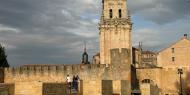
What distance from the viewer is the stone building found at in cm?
2396

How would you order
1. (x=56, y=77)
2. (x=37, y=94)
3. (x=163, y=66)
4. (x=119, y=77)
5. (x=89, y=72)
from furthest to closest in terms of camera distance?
(x=163, y=66)
(x=56, y=77)
(x=89, y=72)
(x=119, y=77)
(x=37, y=94)

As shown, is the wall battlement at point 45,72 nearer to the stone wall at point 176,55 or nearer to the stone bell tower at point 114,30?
the stone wall at point 176,55

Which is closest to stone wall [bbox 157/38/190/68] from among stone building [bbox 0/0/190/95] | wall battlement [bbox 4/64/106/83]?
stone building [bbox 0/0/190/95]

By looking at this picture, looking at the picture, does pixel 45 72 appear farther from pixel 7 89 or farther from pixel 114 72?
Answer: pixel 7 89

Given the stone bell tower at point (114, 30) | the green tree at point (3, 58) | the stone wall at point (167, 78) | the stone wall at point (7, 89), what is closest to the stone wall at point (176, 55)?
the stone wall at point (167, 78)

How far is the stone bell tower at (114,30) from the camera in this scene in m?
73.1

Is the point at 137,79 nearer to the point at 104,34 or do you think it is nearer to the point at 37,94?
the point at 104,34

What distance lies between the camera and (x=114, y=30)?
73500mm

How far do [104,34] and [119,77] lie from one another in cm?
3373

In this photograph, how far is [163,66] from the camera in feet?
195

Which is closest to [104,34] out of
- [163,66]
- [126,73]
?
[163,66]

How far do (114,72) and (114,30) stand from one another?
33.1 m

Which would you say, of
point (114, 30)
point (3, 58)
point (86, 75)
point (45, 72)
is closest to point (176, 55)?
point (114, 30)

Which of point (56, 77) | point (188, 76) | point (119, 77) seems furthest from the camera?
point (188, 76)
